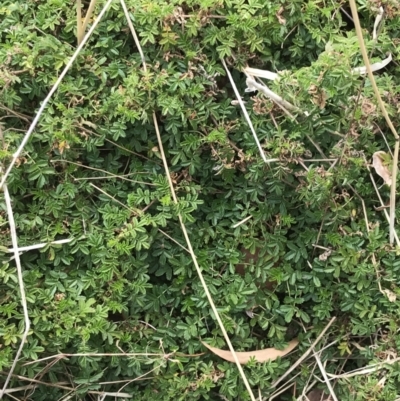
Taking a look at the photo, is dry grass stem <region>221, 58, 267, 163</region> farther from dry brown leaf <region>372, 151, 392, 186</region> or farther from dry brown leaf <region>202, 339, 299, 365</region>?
dry brown leaf <region>202, 339, 299, 365</region>

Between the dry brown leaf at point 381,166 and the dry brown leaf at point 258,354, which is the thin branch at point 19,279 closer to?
the dry brown leaf at point 258,354

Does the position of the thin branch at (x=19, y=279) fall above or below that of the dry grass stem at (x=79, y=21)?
below

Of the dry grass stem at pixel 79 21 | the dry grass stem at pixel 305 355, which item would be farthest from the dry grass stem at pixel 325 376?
the dry grass stem at pixel 79 21

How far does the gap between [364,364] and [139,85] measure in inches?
44.2

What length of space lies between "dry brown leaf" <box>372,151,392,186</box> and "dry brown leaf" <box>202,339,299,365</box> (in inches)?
23.2

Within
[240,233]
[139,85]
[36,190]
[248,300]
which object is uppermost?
[139,85]

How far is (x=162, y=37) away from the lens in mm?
1705

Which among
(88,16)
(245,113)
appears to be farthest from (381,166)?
(88,16)

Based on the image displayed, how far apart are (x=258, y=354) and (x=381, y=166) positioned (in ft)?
2.29

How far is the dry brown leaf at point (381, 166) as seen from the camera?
1.69 metres

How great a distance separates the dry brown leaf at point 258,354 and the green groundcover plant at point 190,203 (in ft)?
0.07

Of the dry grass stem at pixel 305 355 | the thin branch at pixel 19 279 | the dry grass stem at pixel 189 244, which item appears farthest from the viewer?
the dry grass stem at pixel 305 355

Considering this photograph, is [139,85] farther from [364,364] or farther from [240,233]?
[364,364]

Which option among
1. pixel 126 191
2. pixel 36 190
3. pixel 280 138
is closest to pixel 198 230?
pixel 126 191
